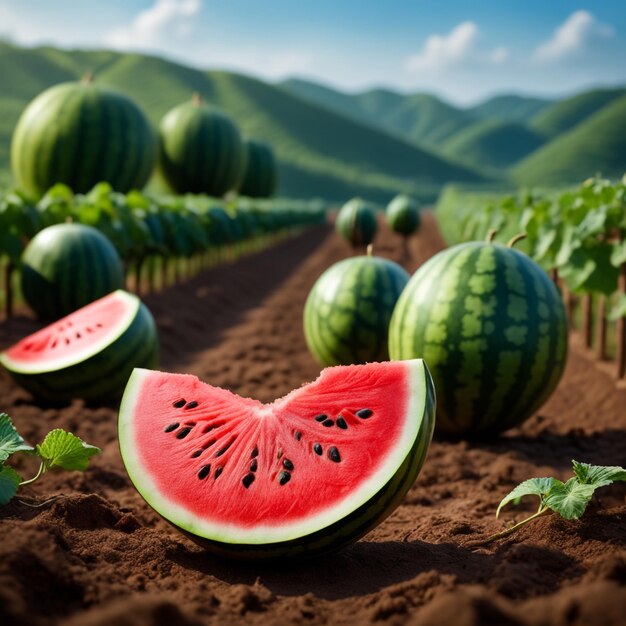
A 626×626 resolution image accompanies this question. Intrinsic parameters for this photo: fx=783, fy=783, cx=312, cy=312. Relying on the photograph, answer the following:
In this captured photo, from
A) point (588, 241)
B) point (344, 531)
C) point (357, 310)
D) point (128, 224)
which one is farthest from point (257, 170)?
point (344, 531)

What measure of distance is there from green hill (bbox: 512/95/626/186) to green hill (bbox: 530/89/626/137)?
56.9 meters

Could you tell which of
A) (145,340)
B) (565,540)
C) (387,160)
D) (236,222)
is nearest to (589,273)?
(145,340)

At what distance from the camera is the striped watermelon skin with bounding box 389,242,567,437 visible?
3908mm

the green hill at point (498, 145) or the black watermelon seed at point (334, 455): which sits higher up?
the green hill at point (498, 145)

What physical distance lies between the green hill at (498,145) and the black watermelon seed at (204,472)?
578 ft

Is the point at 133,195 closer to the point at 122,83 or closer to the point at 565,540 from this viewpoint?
the point at 565,540

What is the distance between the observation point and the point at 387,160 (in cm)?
11075

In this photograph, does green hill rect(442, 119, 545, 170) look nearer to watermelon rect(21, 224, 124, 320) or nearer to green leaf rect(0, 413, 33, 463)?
watermelon rect(21, 224, 124, 320)

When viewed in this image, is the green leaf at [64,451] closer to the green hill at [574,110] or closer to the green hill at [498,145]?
the green hill at [498,145]

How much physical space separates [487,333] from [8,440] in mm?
2366

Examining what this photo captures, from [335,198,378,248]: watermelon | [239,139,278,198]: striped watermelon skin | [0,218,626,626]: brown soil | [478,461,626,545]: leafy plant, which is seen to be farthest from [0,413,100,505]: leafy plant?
[239,139,278,198]: striped watermelon skin

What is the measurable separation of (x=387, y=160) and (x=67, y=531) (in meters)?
111

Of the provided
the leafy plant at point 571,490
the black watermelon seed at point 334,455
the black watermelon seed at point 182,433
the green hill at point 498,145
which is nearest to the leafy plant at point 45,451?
the black watermelon seed at point 182,433

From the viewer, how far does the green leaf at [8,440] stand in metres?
2.32
